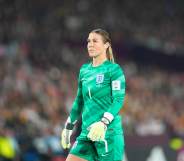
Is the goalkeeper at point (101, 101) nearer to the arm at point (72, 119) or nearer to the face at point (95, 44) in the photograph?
the face at point (95, 44)

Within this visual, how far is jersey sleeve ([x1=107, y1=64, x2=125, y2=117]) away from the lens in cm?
714

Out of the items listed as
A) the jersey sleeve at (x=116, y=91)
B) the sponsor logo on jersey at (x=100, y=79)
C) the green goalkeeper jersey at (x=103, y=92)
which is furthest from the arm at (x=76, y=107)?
the jersey sleeve at (x=116, y=91)

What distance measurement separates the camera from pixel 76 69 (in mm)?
21250

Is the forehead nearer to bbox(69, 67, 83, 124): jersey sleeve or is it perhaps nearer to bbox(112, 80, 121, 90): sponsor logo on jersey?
bbox(112, 80, 121, 90): sponsor logo on jersey

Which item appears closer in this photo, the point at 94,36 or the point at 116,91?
the point at 116,91

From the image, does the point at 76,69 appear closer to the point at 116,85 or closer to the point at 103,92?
the point at 103,92

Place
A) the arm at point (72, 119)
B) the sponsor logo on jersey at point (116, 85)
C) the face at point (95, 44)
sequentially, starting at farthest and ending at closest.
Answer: the arm at point (72, 119), the face at point (95, 44), the sponsor logo on jersey at point (116, 85)

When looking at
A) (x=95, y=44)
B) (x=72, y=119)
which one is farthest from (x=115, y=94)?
(x=72, y=119)

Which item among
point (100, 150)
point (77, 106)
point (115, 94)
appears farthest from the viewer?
point (77, 106)

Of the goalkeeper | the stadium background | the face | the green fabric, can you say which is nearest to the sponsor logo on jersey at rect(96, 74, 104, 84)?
the goalkeeper

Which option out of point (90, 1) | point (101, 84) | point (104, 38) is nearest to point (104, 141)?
point (101, 84)

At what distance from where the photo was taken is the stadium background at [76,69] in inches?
521

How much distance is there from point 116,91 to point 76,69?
14054 millimetres

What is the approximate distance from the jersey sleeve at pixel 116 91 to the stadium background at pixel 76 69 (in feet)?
13.6
